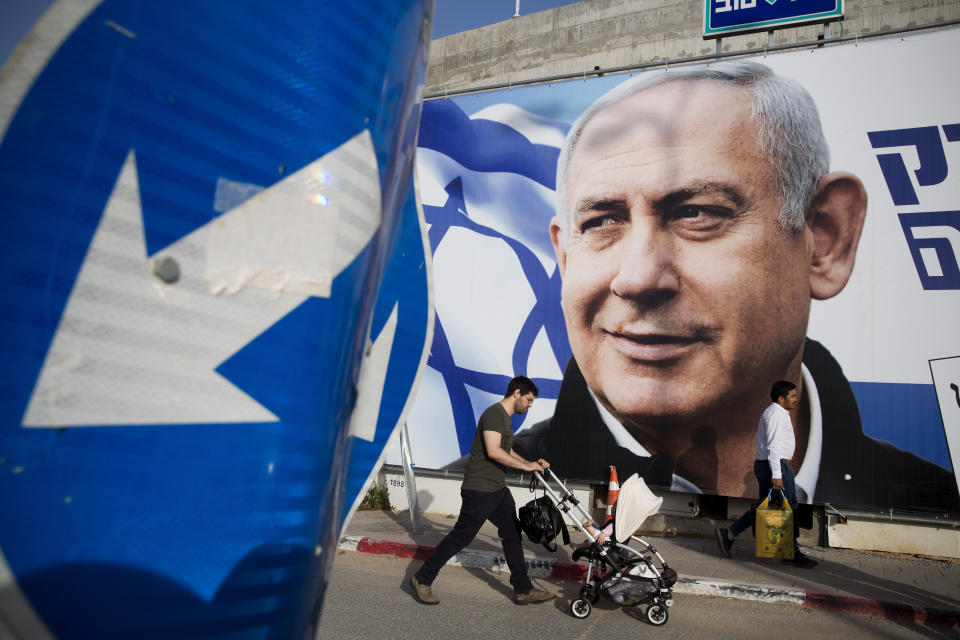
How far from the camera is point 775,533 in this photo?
6.13 metres

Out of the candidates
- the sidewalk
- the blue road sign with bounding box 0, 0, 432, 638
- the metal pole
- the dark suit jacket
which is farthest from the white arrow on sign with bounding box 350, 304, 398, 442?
the dark suit jacket

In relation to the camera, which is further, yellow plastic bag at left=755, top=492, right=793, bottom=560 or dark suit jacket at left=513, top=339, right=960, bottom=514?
dark suit jacket at left=513, top=339, right=960, bottom=514

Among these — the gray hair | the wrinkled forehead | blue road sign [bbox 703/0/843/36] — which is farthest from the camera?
blue road sign [bbox 703/0/843/36]

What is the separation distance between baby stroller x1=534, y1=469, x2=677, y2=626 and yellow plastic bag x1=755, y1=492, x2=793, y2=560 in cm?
157

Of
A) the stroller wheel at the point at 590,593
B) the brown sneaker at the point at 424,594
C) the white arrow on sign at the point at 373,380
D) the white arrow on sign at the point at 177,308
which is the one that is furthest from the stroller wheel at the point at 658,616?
the white arrow on sign at the point at 177,308

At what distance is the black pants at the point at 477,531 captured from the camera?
4828 millimetres

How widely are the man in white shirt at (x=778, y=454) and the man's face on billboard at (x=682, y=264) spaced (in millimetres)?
1269

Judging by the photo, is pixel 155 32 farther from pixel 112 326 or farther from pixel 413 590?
pixel 413 590

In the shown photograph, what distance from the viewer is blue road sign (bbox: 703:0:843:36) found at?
8.25 m

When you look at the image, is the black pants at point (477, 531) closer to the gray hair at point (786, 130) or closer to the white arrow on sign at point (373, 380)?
the white arrow on sign at point (373, 380)

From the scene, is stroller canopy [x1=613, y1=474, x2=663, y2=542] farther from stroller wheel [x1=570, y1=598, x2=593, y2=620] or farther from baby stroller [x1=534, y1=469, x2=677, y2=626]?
stroller wheel [x1=570, y1=598, x2=593, y2=620]

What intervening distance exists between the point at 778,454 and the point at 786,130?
3.71 m

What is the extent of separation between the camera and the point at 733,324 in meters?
7.79

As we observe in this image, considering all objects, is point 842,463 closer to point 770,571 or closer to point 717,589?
point 770,571
